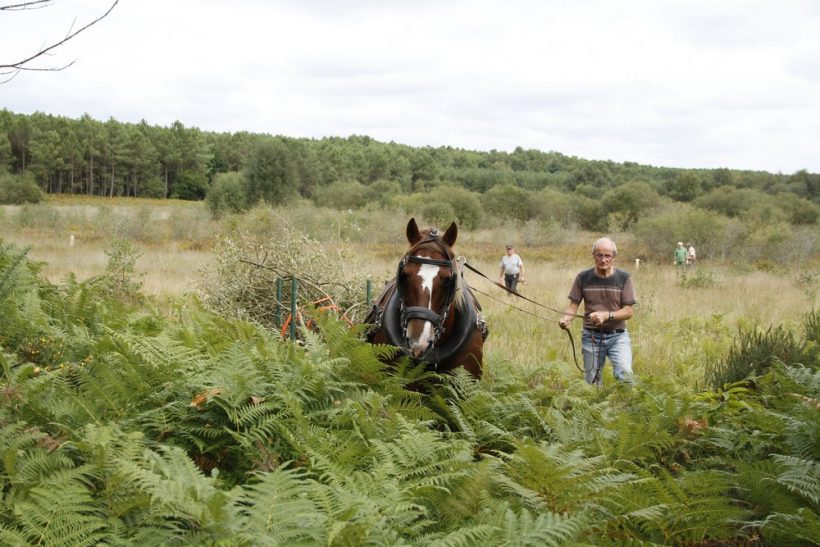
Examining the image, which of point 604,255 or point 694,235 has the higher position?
point 604,255

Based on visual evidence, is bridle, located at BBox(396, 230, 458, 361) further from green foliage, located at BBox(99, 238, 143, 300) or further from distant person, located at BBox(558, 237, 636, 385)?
green foliage, located at BBox(99, 238, 143, 300)

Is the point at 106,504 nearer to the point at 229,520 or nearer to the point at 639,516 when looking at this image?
the point at 229,520

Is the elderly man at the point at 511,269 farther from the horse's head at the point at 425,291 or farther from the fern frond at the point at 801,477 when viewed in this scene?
the fern frond at the point at 801,477

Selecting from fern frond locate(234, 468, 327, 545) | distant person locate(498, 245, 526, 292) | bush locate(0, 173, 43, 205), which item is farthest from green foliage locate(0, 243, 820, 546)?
bush locate(0, 173, 43, 205)

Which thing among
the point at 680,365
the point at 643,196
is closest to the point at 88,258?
the point at 680,365

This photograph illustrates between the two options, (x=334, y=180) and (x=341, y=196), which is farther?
(x=334, y=180)

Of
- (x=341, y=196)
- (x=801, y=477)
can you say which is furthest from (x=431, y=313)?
(x=341, y=196)

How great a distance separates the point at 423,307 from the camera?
5.21 meters

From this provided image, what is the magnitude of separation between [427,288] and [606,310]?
10.0 feet

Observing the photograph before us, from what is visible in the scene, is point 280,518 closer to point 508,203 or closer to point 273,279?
point 273,279

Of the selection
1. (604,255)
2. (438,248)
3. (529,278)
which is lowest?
(529,278)

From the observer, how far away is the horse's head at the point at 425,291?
5.12m

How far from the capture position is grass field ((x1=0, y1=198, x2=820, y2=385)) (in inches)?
460

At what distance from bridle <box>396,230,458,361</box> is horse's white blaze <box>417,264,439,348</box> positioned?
41 mm
